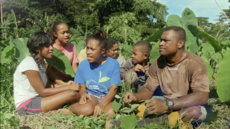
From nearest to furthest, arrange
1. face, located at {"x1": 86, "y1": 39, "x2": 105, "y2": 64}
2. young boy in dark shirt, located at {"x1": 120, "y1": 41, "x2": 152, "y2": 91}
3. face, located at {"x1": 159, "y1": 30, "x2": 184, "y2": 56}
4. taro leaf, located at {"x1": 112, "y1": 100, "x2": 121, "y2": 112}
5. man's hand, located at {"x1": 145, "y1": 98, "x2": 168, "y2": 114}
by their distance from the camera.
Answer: man's hand, located at {"x1": 145, "y1": 98, "x2": 168, "y2": 114}, face, located at {"x1": 159, "y1": 30, "x2": 184, "y2": 56}, taro leaf, located at {"x1": 112, "y1": 100, "x2": 121, "y2": 112}, face, located at {"x1": 86, "y1": 39, "x2": 105, "y2": 64}, young boy in dark shirt, located at {"x1": 120, "y1": 41, "x2": 152, "y2": 91}

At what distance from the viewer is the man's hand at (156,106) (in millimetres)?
1974

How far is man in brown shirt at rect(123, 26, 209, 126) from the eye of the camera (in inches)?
79.0

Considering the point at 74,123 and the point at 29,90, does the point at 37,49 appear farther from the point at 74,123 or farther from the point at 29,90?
the point at 74,123

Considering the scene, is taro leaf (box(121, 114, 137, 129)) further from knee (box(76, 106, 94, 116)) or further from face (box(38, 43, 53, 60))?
face (box(38, 43, 53, 60))

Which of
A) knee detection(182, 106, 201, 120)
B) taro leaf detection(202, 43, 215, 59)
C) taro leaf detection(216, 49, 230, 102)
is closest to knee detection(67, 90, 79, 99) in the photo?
knee detection(182, 106, 201, 120)

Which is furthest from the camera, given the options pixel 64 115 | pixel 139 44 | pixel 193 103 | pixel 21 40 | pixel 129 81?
pixel 21 40

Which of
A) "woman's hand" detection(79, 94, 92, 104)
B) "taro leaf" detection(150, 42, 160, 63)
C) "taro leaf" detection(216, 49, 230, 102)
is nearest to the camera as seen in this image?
"taro leaf" detection(216, 49, 230, 102)

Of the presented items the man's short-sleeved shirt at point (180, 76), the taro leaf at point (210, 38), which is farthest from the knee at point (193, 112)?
the taro leaf at point (210, 38)

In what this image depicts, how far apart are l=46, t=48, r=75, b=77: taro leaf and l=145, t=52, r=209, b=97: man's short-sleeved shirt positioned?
136 cm

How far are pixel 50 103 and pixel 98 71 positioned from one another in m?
0.65

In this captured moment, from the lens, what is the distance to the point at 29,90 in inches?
104

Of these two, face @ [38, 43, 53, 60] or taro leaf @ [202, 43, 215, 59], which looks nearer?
face @ [38, 43, 53, 60]

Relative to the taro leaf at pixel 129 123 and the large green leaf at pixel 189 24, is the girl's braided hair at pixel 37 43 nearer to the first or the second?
the taro leaf at pixel 129 123

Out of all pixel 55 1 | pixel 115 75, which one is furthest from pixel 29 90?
pixel 55 1
